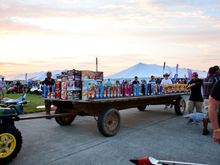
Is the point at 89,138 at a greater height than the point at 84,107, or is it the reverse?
the point at 84,107

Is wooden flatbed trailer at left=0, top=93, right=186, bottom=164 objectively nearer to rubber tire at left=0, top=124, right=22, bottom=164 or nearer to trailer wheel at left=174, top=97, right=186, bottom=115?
rubber tire at left=0, top=124, right=22, bottom=164

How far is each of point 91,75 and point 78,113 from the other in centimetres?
118

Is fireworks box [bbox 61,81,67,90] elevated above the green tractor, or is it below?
above

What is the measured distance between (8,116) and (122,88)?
3.44m

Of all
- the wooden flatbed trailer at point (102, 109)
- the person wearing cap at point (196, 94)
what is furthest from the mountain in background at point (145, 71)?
the wooden flatbed trailer at point (102, 109)

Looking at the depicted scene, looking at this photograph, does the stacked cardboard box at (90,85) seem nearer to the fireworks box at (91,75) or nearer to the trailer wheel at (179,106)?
the fireworks box at (91,75)

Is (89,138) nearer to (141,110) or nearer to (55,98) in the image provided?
(55,98)

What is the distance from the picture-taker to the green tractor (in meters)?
4.96

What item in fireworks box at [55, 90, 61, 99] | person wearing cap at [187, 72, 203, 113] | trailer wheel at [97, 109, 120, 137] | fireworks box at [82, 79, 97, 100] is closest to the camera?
fireworks box at [82, 79, 97, 100]

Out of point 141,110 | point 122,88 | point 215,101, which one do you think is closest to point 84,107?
point 122,88

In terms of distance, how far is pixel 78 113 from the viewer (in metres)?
7.57

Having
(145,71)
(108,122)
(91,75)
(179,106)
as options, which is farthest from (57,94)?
(145,71)

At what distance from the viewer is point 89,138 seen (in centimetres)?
712

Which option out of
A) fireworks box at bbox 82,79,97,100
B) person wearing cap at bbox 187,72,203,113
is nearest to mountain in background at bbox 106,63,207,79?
person wearing cap at bbox 187,72,203,113
